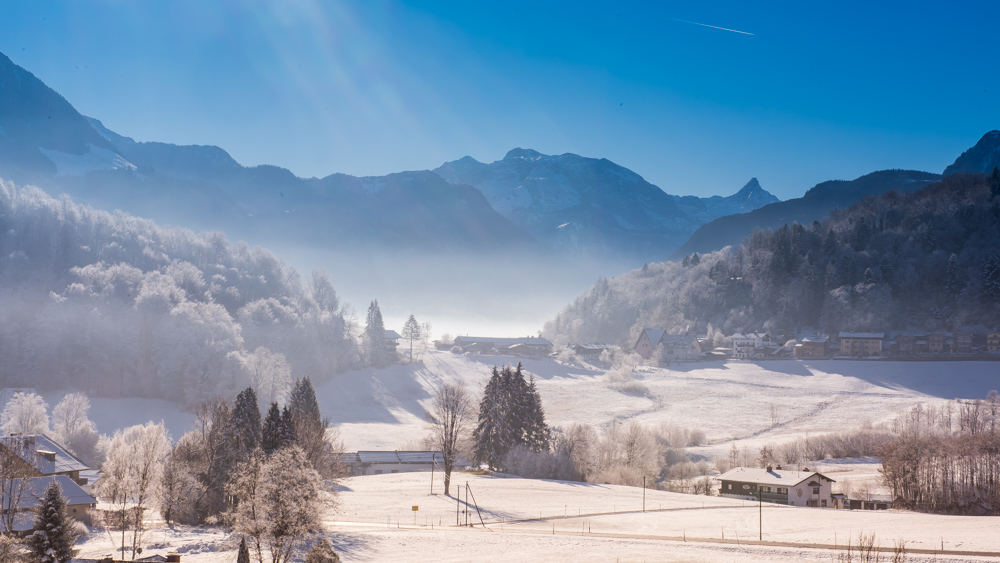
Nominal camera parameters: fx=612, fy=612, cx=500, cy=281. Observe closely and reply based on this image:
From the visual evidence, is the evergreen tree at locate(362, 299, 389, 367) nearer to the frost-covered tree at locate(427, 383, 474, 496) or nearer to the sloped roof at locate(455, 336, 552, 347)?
the sloped roof at locate(455, 336, 552, 347)

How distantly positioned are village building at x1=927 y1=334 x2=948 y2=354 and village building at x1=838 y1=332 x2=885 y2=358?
809cm

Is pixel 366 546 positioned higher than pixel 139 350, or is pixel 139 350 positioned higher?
pixel 139 350

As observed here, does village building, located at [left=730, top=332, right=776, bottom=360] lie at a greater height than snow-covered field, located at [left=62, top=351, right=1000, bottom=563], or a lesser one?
greater

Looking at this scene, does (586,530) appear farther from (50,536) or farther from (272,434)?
(50,536)

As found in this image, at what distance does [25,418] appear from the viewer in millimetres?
64312

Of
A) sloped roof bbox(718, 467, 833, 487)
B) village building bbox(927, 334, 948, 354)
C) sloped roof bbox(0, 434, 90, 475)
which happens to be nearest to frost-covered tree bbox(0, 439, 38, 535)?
sloped roof bbox(0, 434, 90, 475)

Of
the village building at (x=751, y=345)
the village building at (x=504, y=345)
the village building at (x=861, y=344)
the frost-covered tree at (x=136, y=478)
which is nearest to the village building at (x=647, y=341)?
the village building at (x=751, y=345)

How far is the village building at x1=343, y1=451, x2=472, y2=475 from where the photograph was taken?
67.2m

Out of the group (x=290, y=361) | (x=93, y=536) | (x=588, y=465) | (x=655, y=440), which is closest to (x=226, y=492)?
(x=93, y=536)

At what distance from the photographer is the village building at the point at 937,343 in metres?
121

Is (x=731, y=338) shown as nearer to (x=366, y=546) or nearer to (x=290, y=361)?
(x=290, y=361)

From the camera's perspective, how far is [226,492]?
4041 cm

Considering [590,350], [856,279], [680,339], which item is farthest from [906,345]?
[590,350]

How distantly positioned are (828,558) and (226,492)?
116 feet
